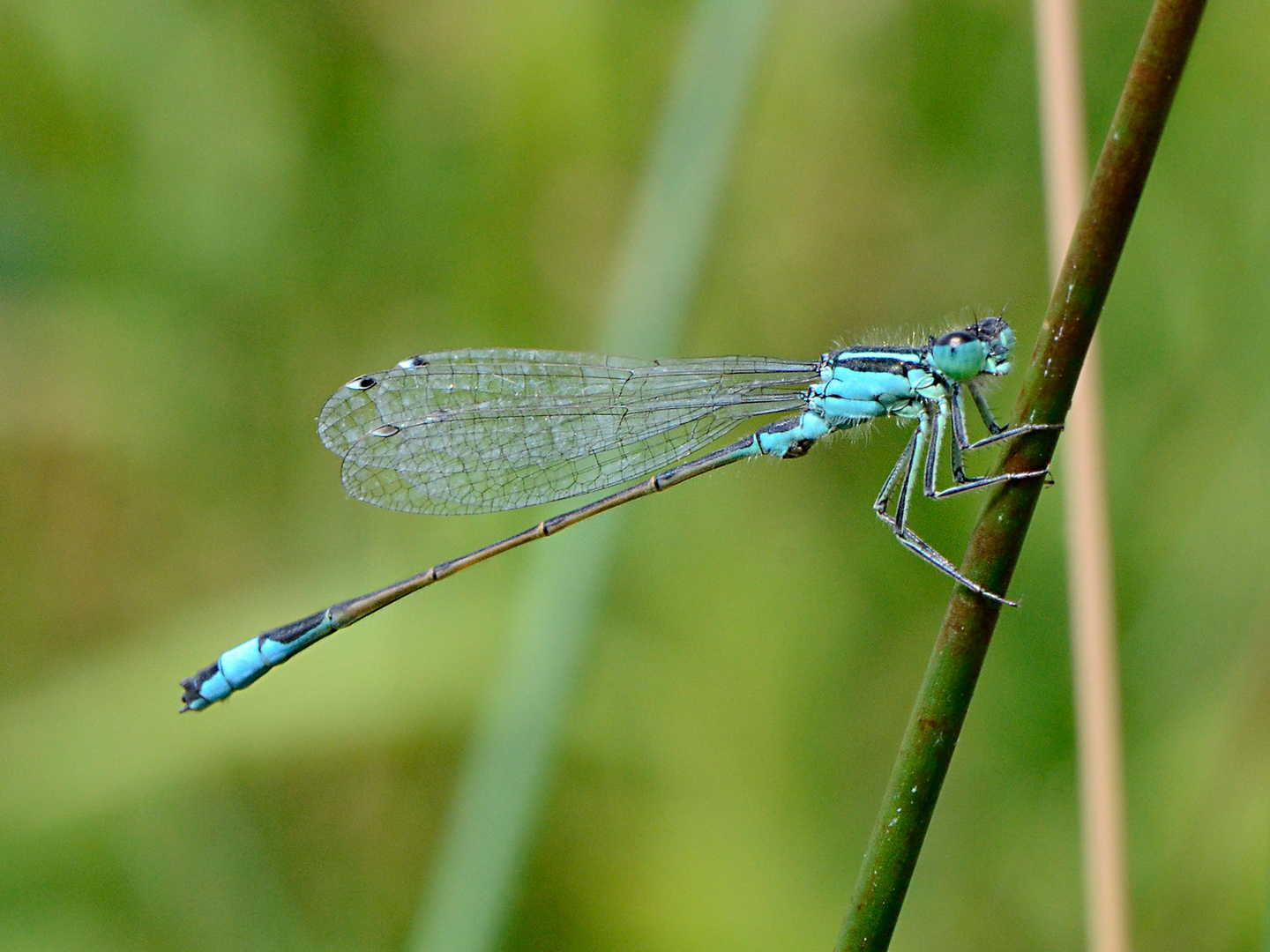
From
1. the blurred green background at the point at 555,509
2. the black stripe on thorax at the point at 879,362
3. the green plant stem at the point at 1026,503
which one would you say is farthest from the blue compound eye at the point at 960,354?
the green plant stem at the point at 1026,503

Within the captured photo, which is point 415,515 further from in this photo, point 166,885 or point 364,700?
point 166,885

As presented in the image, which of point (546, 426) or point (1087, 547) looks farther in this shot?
point (546, 426)

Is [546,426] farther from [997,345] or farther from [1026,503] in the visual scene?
[1026,503]

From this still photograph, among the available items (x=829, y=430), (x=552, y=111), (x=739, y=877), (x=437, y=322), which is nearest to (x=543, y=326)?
(x=437, y=322)

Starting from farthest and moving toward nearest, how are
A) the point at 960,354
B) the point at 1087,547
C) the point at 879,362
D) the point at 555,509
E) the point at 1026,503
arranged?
the point at 555,509
the point at 879,362
the point at 960,354
the point at 1087,547
the point at 1026,503

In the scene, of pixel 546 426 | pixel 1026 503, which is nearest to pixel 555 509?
pixel 546 426

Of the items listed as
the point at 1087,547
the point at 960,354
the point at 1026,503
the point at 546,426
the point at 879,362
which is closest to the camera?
the point at 1026,503
